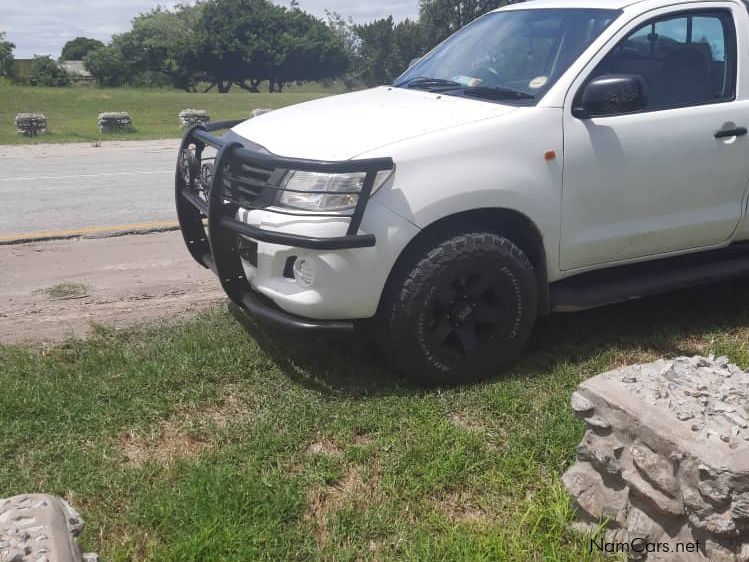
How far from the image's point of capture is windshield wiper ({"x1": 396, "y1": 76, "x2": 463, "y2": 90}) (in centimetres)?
442

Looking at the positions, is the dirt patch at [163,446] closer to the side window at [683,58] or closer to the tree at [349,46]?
the side window at [683,58]

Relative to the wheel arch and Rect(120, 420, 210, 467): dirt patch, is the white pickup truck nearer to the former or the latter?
the wheel arch

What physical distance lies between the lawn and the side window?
14740mm

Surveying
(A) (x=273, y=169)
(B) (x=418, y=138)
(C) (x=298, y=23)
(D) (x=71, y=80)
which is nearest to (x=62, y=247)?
(A) (x=273, y=169)

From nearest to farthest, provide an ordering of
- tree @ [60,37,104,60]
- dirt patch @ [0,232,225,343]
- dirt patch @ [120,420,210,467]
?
dirt patch @ [120,420,210,467], dirt patch @ [0,232,225,343], tree @ [60,37,104,60]

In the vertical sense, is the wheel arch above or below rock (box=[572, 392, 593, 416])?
above

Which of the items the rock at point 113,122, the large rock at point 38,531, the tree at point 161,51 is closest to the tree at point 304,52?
the tree at point 161,51

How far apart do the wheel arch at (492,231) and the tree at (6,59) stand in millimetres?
47959

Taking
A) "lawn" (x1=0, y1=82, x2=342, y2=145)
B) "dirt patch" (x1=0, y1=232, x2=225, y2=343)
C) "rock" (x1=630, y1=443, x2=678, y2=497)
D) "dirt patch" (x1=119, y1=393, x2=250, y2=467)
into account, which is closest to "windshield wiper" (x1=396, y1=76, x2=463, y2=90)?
"dirt patch" (x1=0, y1=232, x2=225, y2=343)

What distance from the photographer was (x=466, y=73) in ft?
14.6

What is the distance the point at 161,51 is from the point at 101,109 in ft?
108

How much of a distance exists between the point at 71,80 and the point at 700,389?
4755cm

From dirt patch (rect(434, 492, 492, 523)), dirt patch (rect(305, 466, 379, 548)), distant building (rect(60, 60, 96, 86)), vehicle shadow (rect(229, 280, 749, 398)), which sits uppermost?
distant building (rect(60, 60, 96, 86))

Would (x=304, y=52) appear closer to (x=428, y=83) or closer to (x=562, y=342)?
(x=428, y=83)
